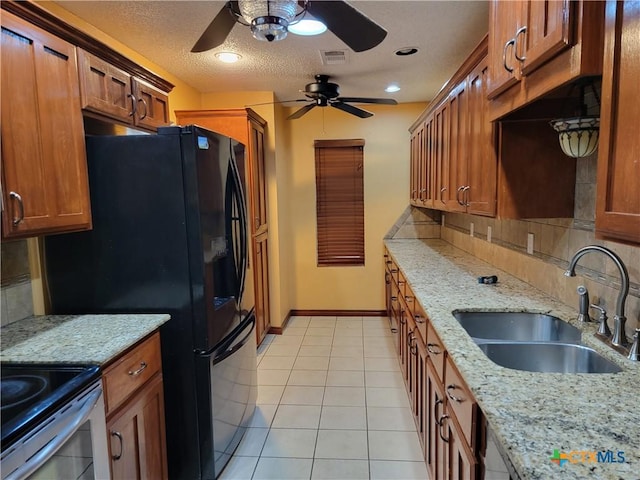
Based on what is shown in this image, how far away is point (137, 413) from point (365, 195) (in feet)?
11.8

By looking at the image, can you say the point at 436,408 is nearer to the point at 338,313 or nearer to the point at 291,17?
the point at 291,17

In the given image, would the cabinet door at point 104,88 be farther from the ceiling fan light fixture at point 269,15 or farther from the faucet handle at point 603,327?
the faucet handle at point 603,327

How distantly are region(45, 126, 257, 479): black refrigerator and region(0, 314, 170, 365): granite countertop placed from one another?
0.35 feet

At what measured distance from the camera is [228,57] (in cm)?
291

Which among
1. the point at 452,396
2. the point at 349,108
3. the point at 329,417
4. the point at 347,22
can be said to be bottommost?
the point at 329,417

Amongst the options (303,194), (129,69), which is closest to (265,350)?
(303,194)

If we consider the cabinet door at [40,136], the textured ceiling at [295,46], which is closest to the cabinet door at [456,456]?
the cabinet door at [40,136]

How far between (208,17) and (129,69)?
0.54 metres

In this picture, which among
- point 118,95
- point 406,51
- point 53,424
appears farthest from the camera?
point 406,51

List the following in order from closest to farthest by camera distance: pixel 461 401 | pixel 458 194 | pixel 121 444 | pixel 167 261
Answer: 1. pixel 461 401
2. pixel 121 444
3. pixel 167 261
4. pixel 458 194

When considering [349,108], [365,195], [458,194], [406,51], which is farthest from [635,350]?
[365,195]

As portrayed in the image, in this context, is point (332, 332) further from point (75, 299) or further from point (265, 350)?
point (75, 299)

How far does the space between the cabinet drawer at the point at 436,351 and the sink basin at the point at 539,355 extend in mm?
189

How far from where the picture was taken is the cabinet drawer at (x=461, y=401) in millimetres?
1150
